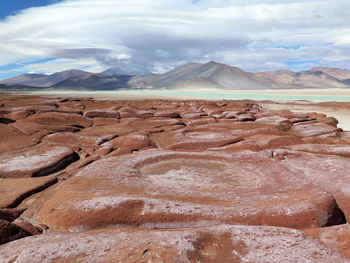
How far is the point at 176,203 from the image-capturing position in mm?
1802

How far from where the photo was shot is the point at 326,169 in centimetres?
251

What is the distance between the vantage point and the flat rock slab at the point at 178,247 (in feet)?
4.03

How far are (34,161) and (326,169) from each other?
319 cm

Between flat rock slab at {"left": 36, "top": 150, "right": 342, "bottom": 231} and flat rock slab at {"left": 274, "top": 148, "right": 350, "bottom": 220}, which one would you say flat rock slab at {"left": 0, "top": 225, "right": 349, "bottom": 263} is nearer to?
flat rock slab at {"left": 36, "top": 150, "right": 342, "bottom": 231}

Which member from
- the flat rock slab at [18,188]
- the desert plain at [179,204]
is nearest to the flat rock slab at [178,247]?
the desert plain at [179,204]

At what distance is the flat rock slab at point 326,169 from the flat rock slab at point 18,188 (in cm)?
243

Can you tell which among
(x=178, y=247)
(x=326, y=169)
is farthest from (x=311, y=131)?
(x=178, y=247)

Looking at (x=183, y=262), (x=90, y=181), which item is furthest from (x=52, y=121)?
(x=183, y=262)

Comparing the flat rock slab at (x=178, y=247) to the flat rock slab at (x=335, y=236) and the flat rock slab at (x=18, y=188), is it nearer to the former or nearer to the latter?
the flat rock slab at (x=335, y=236)

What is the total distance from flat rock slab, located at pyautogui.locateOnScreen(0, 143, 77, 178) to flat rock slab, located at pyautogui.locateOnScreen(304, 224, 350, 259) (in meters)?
2.70

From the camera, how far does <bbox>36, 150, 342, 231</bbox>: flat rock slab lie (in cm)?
167

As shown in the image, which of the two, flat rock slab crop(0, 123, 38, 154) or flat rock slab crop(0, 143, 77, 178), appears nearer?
flat rock slab crop(0, 143, 77, 178)

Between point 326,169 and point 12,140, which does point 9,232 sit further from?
point 12,140

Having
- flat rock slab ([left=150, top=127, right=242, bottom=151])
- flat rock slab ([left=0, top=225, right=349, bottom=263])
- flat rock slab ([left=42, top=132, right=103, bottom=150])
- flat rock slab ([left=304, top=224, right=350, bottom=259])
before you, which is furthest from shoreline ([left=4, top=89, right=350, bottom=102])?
flat rock slab ([left=0, top=225, right=349, bottom=263])
